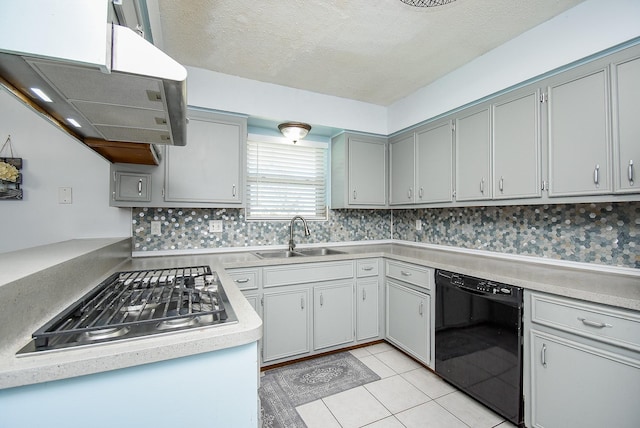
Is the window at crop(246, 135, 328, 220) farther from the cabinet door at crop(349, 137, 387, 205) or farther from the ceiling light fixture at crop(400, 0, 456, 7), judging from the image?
the ceiling light fixture at crop(400, 0, 456, 7)

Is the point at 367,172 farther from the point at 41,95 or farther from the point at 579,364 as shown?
the point at 41,95

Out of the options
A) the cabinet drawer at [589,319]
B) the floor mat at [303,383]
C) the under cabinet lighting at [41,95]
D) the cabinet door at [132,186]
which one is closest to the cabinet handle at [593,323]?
the cabinet drawer at [589,319]

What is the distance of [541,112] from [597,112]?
0.98 ft

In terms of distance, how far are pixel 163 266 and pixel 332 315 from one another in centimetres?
146

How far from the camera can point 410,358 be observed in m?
2.58

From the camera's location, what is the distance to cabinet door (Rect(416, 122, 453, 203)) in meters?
2.57

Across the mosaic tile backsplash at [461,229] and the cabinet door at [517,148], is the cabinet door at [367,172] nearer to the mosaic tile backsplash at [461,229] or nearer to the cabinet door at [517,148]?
the mosaic tile backsplash at [461,229]

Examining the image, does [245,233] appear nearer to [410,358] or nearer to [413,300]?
[413,300]

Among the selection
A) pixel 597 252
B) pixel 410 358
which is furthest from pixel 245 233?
pixel 597 252

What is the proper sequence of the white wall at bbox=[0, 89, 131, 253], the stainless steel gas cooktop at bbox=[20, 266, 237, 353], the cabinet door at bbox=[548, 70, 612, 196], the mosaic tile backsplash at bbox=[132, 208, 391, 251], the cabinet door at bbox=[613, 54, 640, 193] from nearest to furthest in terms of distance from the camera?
the stainless steel gas cooktop at bbox=[20, 266, 237, 353]
the cabinet door at bbox=[613, 54, 640, 193]
the cabinet door at bbox=[548, 70, 612, 196]
the white wall at bbox=[0, 89, 131, 253]
the mosaic tile backsplash at bbox=[132, 208, 391, 251]

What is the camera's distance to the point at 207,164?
2.46m

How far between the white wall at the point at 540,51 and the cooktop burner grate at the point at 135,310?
2393 mm

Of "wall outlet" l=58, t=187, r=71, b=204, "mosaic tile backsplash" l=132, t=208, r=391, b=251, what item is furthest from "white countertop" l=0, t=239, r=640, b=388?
"wall outlet" l=58, t=187, r=71, b=204

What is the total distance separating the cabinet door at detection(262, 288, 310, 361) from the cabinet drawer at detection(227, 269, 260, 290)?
0.14m
